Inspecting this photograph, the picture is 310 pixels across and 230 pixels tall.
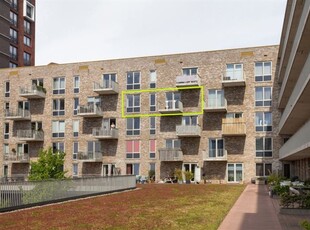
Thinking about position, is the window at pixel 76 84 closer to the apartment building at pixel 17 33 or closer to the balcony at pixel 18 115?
the balcony at pixel 18 115

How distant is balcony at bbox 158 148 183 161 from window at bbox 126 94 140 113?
20.2 ft

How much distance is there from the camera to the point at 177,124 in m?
47.3

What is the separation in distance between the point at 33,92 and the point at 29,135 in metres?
5.17

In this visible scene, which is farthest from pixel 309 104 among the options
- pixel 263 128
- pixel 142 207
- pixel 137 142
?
pixel 137 142

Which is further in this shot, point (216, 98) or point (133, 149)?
point (133, 149)

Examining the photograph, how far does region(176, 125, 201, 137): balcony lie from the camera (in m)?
45.3

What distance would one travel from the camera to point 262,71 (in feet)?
148

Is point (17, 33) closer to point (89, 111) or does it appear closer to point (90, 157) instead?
point (89, 111)

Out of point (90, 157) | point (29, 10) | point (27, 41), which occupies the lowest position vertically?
point (90, 157)

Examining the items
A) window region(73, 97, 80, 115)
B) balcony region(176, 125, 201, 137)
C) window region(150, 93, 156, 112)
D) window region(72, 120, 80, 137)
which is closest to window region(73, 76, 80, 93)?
window region(73, 97, 80, 115)

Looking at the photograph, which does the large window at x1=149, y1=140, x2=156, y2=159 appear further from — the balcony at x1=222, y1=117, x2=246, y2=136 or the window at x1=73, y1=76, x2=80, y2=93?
the window at x1=73, y1=76, x2=80, y2=93

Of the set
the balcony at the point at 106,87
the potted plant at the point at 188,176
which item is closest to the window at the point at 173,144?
the potted plant at the point at 188,176

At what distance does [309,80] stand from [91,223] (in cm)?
950

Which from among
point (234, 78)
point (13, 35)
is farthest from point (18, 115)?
point (13, 35)
